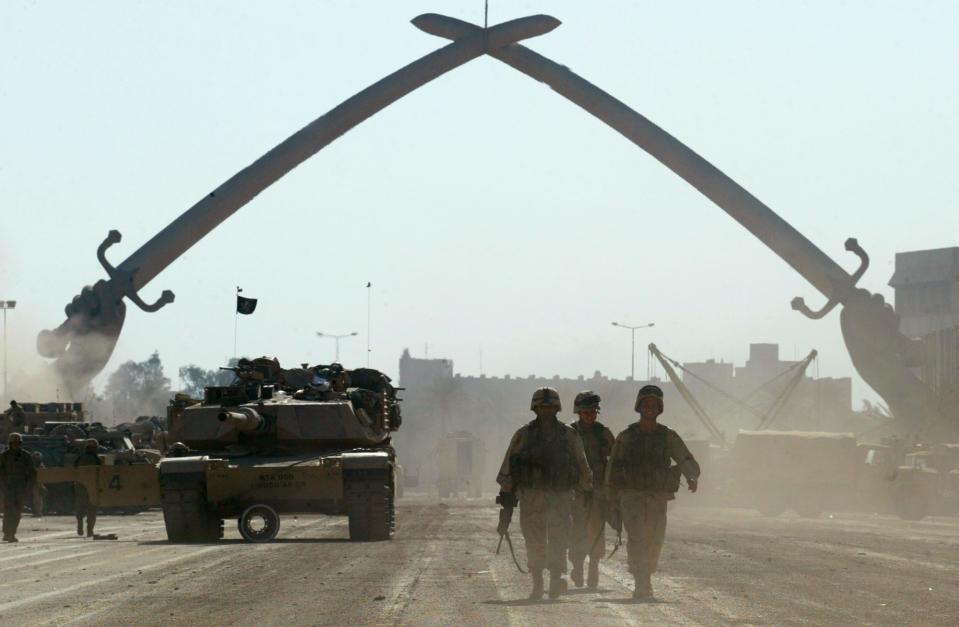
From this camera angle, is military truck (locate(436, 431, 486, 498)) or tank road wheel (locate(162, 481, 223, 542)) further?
military truck (locate(436, 431, 486, 498))

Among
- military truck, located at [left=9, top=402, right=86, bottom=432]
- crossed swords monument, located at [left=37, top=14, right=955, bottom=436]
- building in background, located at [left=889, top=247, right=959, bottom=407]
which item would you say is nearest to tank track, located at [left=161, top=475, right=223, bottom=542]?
military truck, located at [left=9, top=402, right=86, bottom=432]

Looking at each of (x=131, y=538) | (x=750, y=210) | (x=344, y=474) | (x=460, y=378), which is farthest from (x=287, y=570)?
(x=460, y=378)

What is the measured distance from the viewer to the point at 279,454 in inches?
1181

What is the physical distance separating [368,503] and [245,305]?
1168 centimetres

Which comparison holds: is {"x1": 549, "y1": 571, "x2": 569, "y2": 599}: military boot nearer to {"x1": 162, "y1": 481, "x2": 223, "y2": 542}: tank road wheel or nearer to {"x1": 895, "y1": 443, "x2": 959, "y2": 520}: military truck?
{"x1": 162, "y1": 481, "x2": 223, "y2": 542}: tank road wheel

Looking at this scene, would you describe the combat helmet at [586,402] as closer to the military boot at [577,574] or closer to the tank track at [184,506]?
the military boot at [577,574]

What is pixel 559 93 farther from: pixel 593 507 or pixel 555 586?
pixel 555 586

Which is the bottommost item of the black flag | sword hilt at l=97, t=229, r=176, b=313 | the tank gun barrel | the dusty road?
the dusty road

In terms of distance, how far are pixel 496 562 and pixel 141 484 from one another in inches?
459

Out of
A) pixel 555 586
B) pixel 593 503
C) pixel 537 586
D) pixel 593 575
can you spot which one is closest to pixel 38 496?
pixel 593 575

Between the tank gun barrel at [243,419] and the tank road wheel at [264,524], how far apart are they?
68.7 inches

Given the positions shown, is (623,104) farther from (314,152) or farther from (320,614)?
(320,614)

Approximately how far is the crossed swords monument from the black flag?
170 ft

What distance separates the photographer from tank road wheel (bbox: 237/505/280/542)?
91.7 feet
